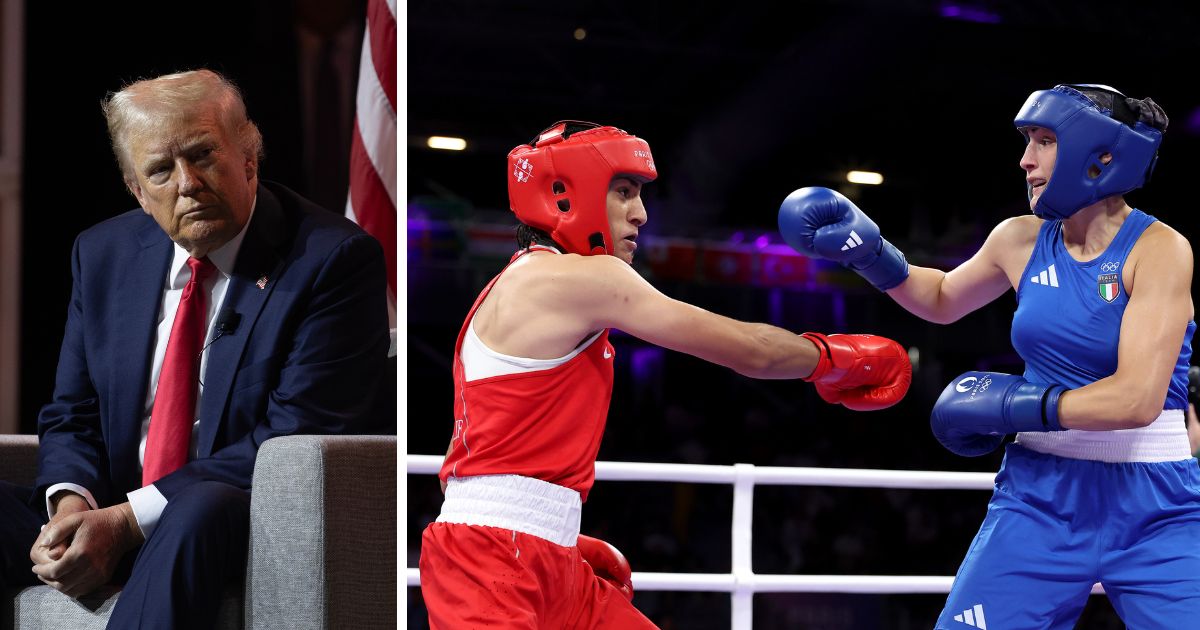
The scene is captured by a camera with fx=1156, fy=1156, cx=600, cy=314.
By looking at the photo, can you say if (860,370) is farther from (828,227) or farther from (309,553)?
(309,553)

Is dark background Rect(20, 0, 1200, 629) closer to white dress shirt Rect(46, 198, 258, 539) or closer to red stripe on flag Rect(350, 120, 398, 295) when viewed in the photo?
red stripe on flag Rect(350, 120, 398, 295)

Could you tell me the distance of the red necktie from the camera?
8.13ft

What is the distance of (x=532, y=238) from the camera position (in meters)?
2.40

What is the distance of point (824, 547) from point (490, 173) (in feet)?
14.0

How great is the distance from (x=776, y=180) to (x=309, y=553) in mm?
8406

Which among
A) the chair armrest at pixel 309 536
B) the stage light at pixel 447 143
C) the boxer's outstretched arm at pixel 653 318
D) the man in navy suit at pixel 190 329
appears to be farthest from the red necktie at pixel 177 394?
Result: the stage light at pixel 447 143

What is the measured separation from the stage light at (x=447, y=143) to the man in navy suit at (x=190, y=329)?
7.08m

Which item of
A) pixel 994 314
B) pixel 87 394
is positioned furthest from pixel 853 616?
pixel 87 394

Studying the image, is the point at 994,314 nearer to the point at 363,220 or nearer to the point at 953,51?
the point at 953,51

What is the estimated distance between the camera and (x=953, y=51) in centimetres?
927

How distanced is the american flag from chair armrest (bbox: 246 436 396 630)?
53 centimetres

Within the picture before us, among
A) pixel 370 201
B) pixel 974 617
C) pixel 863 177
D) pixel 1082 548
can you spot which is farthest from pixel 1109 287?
pixel 863 177

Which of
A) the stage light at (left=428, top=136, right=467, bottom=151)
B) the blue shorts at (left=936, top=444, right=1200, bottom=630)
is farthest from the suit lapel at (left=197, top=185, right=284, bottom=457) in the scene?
the stage light at (left=428, top=136, right=467, bottom=151)

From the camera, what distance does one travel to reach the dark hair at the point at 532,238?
7.59ft
